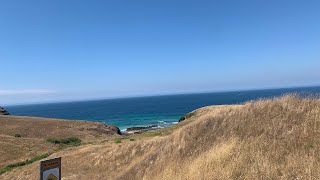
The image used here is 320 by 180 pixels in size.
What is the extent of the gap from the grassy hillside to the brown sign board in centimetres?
483

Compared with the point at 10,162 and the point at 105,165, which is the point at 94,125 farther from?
the point at 105,165

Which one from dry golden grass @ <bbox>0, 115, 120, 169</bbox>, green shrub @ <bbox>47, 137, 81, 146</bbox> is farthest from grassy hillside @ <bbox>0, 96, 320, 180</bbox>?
green shrub @ <bbox>47, 137, 81, 146</bbox>

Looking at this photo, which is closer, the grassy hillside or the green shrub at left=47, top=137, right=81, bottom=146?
the grassy hillside

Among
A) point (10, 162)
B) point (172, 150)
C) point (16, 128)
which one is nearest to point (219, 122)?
point (172, 150)

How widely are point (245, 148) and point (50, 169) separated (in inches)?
280

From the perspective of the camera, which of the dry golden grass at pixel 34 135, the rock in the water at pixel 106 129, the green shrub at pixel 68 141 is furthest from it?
the rock in the water at pixel 106 129

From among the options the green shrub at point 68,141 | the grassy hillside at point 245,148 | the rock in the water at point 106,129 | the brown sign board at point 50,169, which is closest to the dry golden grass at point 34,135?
the rock in the water at point 106,129

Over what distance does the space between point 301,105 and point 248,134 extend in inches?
117

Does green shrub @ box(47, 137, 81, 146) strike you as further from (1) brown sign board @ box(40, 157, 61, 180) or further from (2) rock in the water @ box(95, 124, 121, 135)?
(1) brown sign board @ box(40, 157, 61, 180)

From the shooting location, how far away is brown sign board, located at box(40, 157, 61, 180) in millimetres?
6995

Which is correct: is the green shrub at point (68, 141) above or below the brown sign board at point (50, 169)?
below

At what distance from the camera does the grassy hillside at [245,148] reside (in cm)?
907

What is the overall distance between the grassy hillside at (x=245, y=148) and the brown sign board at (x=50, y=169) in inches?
190

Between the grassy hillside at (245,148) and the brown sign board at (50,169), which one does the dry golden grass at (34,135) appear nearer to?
the grassy hillside at (245,148)
